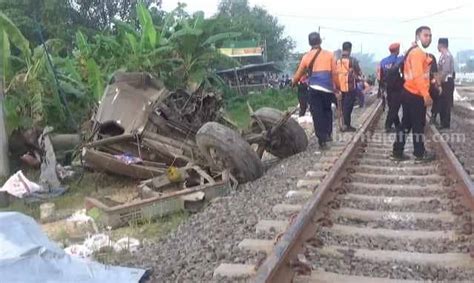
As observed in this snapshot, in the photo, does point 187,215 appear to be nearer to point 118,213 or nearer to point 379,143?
point 118,213

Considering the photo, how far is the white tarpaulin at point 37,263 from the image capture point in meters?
4.02

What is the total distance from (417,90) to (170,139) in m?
3.30

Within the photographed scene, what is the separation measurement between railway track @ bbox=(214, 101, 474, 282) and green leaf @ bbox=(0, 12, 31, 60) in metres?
6.64

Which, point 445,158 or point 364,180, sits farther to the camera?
point 445,158

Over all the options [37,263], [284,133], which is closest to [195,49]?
[284,133]

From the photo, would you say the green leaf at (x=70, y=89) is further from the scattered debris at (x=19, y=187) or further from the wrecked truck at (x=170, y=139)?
the scattered debris at (x=19, y=187)

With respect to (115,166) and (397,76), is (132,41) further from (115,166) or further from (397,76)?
(397,76)

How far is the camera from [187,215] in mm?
6656

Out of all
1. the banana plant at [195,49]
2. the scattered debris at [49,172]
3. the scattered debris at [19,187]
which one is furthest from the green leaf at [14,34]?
the banana plant at [195,49]

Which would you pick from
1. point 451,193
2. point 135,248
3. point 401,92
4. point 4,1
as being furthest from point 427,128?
point 4,1

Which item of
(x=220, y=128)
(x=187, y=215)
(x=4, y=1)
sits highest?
(x=4, y=1)

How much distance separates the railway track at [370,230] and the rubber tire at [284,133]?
2026mm

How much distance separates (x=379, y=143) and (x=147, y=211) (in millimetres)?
5778

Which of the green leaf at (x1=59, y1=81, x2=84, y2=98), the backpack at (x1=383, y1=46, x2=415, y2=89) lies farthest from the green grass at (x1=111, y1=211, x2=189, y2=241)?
the green leaf at (x1=59, y1=81, x2=84, y2=98)
